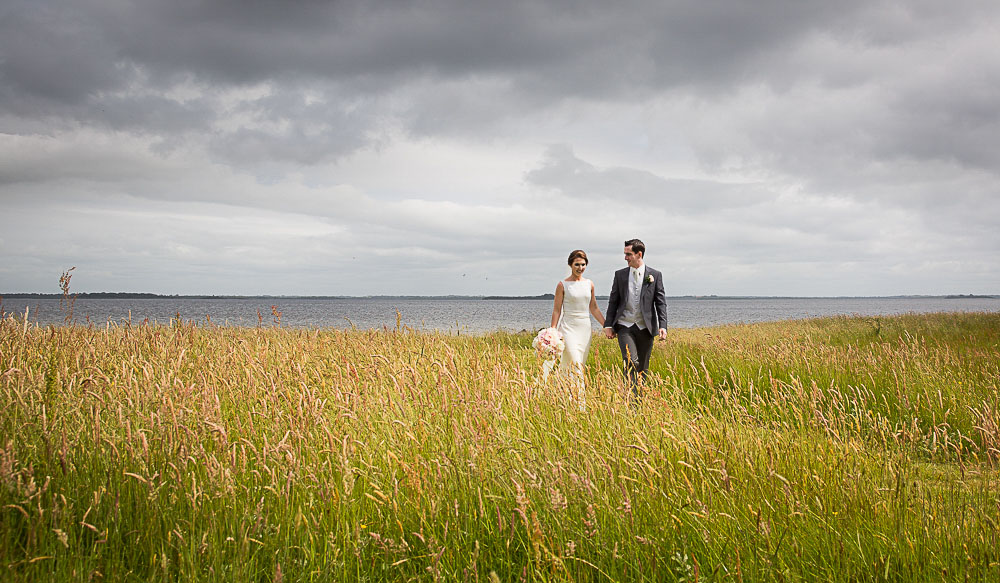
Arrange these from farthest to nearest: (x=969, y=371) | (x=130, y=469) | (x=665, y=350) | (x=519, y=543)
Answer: (x=665, y=350) → (x=969, y=371) → (x=130, y=469) → (x=519, y=543)

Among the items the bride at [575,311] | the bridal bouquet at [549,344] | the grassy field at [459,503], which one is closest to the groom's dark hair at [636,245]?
the bride at [575,311]

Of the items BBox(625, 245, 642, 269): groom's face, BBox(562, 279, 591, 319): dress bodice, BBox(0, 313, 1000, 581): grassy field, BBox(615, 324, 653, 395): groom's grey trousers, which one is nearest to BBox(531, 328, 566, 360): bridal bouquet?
BBox(562, 279, 591, 319): dress bodice

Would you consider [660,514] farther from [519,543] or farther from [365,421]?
[365,421]

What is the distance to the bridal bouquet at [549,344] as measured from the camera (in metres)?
8.21

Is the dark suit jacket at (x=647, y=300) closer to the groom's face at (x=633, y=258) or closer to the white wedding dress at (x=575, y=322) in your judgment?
the groom's face at (x=633, y=258)

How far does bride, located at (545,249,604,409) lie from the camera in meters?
8.95

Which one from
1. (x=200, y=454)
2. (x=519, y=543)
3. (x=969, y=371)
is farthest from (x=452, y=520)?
(x=969, y=371)

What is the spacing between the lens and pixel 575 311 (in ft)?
29.8

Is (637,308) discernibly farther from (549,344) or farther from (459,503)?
(459,503)

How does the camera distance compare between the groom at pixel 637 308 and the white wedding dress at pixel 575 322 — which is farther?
the white wedding dress at pixel 575 322

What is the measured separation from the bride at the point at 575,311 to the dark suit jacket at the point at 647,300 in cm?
34

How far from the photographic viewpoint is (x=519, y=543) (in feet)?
9.08

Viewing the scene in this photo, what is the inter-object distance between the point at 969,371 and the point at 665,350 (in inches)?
200

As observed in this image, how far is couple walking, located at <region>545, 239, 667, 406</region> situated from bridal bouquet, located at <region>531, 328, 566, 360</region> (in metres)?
0.28
